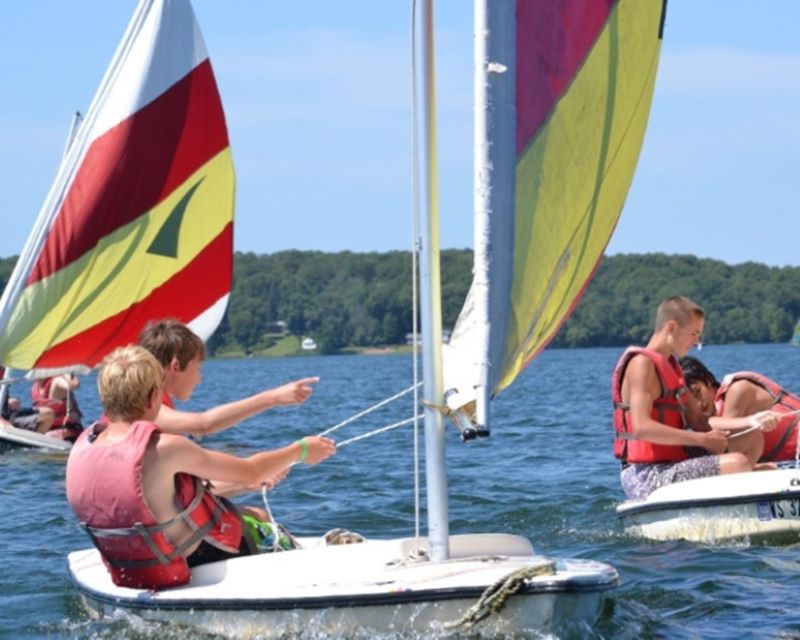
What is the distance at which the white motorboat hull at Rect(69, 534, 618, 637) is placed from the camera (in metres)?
6.02

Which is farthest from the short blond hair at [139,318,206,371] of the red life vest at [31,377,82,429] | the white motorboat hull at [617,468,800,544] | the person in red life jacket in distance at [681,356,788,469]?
the red life vest at [31,377,82,429]

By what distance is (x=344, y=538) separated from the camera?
7.21 m

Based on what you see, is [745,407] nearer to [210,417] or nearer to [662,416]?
[662,416]

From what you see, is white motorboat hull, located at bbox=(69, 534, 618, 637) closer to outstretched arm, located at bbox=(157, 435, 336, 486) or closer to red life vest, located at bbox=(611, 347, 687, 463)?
outstretched arm, located at bbox=(157, 435, 336, 486)

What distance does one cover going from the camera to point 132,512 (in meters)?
6.33

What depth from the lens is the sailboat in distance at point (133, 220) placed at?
16453 millimetres

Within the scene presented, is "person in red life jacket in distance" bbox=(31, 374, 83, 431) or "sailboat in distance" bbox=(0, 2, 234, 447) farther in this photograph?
"person in red life jacket in distance" bbox=(31, 374, 83, 431)

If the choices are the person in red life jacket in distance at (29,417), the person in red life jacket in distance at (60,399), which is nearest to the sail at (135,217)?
the person in red life jacket in distance at (60,399)

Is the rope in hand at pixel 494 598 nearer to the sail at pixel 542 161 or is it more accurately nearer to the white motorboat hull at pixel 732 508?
the sail at pixel 542 161

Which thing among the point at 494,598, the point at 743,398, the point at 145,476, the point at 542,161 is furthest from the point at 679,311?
the point at 145,476

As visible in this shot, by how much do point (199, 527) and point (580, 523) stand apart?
4789 mm

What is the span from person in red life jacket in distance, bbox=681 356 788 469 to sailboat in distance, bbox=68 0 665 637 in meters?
3.20

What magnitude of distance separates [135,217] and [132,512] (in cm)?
1093

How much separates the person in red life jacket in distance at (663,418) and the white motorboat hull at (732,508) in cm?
22
